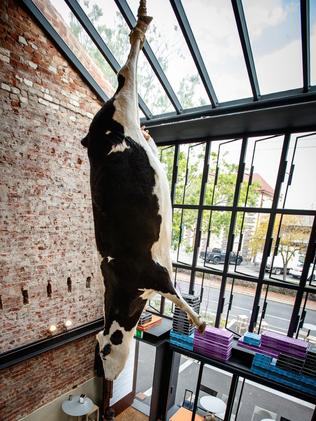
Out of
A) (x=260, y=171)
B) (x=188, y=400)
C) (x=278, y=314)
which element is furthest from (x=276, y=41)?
(x=278, y=314)

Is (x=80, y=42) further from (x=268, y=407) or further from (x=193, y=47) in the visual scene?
(x=268, y=407)

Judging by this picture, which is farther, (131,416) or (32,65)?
(131,416)

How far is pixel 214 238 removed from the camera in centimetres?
459

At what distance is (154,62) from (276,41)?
5.44 ft

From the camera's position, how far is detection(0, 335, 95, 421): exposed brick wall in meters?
3.48

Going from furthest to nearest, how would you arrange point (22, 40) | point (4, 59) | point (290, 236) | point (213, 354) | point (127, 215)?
point (290, 236) → point (213, 354) → point (22, 40) → point (4, 59) → point (127, 215)

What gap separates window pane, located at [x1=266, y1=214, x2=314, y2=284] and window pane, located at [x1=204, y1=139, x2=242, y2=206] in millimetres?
920

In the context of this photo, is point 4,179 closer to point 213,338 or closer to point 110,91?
point 110,91

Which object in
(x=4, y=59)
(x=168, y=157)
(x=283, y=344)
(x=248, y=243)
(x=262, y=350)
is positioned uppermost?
(x=4, y=59)

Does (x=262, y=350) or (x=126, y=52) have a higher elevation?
(x=126, y=52)

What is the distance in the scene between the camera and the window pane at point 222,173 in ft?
14.3

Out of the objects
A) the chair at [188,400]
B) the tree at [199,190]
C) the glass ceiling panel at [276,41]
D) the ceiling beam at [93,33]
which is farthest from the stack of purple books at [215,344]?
the ceiling beam at [93,33]

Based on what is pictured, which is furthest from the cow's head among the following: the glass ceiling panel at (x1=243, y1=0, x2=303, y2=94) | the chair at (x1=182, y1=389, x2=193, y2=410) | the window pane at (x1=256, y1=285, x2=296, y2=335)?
the window pane at (x1=256, y1=285, x2=296, y2=335)

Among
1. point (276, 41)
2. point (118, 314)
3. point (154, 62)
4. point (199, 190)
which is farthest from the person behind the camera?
point (199, 190)
